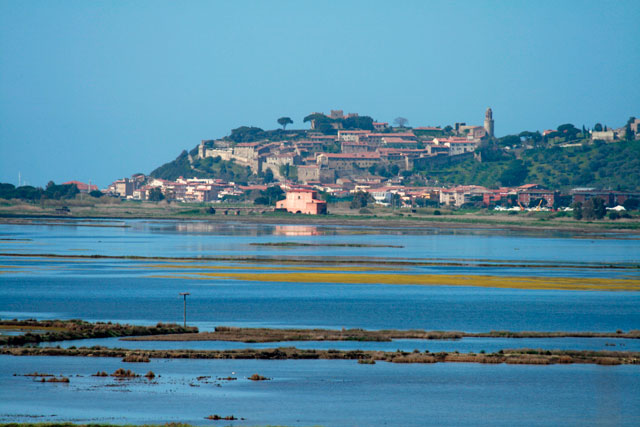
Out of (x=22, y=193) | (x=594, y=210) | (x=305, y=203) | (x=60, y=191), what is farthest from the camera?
(x=60, y=191)

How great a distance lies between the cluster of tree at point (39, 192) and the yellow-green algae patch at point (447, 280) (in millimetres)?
127468

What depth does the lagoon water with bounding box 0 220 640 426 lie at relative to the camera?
64.6 ft

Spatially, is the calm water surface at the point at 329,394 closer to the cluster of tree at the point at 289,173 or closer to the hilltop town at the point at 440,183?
the hilltop town at the point at 440,183

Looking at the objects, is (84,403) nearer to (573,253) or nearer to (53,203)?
(573,253)

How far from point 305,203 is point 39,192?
56670mm

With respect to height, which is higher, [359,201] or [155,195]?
[155,195]

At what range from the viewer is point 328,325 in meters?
32.4

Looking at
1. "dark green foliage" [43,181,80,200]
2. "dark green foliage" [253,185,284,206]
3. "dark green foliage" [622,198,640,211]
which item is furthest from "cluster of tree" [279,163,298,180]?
"dark green foliage" [622,198,640,211]

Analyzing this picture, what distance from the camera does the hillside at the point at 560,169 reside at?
564 ft

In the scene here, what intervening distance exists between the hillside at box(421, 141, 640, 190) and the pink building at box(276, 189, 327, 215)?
137 ft

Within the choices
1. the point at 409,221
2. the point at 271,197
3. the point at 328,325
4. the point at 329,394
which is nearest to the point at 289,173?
the point at 271,197

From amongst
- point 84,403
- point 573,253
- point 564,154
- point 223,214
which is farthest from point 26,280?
point 564,154

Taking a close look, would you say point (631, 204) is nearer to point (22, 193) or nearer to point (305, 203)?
point (305, 203)

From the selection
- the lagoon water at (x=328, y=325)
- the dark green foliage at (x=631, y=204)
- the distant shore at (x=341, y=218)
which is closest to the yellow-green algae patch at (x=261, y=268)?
the lagoon water at (x=328, y=325)
